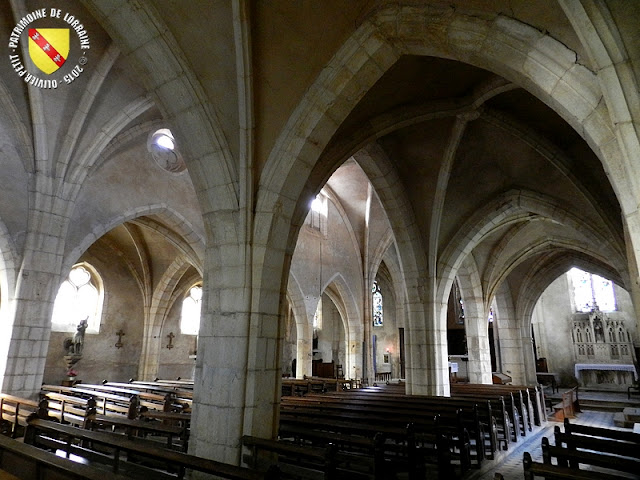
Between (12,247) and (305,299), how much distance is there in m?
11.0

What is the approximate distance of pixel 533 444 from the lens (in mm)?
7848

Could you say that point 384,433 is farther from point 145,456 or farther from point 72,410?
point 72,410

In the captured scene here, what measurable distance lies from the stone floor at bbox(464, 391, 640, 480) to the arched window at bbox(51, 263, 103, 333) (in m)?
16.1

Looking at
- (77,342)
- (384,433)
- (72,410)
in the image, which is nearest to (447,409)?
(384,433)

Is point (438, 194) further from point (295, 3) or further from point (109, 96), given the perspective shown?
point (109, 96)

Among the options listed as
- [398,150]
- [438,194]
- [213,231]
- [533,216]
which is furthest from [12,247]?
[533,216]

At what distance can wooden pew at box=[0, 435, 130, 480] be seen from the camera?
2630 mm

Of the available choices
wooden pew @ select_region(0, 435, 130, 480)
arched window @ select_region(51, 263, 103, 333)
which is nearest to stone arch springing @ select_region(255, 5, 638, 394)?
wooden pew @ select_region(0, 435, 130, 480)

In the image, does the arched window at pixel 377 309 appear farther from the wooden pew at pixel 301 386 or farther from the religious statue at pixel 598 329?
the wooden pew at pixel 301 386

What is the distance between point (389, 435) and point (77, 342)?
50.1ft

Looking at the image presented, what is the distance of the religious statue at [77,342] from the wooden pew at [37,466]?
14.0m

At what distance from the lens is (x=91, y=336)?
17.0m

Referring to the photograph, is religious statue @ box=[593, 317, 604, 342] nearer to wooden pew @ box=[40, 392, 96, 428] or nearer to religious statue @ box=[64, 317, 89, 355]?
wooden pew @ box=[40, 392, 96, 428]

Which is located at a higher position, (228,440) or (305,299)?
(305,299)
